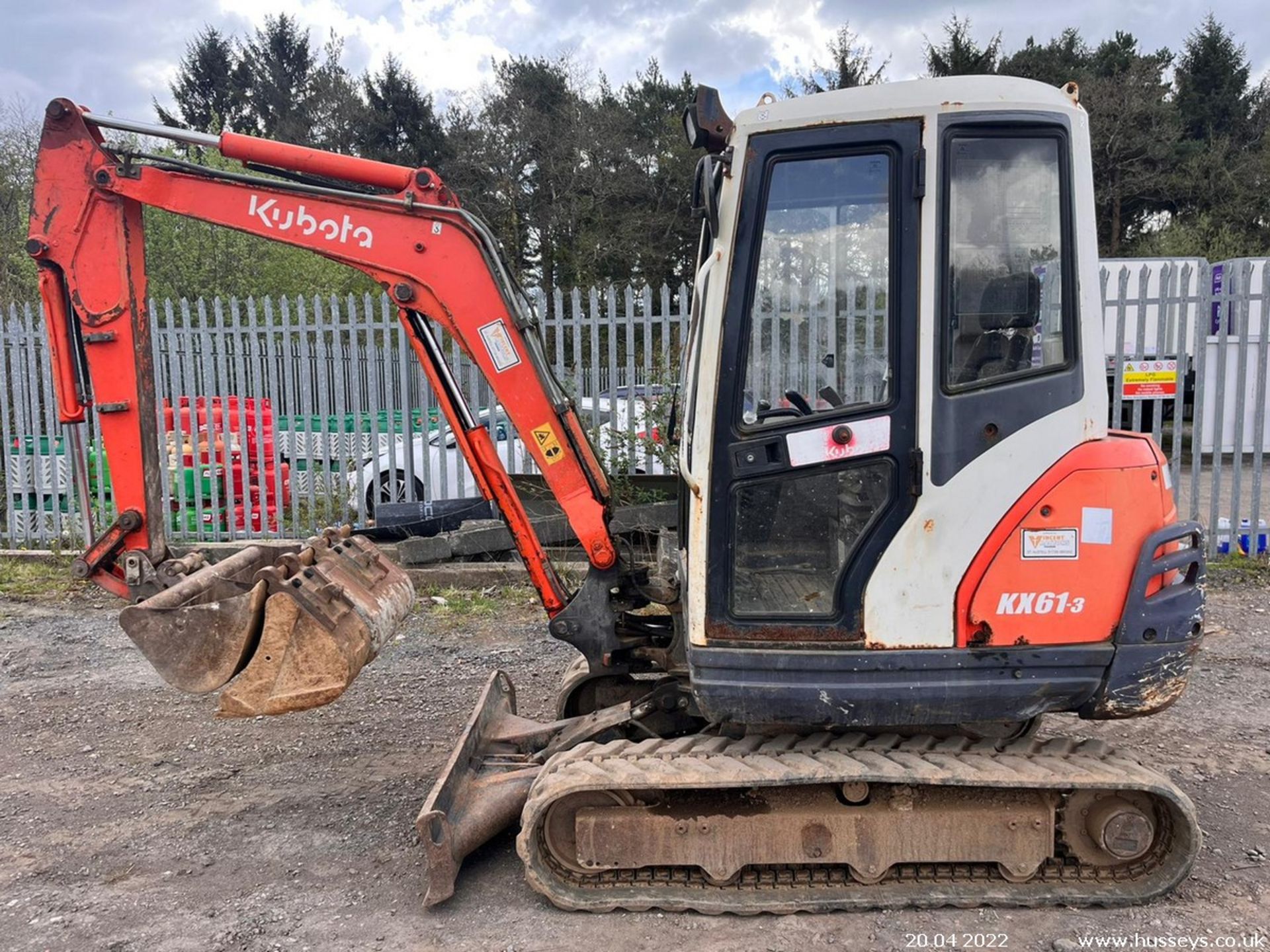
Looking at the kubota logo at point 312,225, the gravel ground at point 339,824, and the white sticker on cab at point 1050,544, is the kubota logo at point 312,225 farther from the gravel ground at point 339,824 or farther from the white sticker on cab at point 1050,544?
the white sticker on cab at point 1050,544

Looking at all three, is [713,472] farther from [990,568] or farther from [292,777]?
[292,777]

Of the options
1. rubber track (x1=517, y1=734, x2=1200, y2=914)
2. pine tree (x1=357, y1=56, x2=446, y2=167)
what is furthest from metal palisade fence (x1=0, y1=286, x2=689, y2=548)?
pine tree (x1=357, y1=56, x2=446, y2=167)

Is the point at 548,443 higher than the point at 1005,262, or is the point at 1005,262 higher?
the point at 1005,262

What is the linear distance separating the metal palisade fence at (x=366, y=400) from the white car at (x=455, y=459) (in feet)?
0.07

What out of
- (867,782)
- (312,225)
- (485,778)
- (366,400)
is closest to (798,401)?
(867,782)

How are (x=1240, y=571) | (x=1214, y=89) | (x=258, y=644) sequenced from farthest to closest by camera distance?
(x=1214, y=89), (x=1240, y=571), (x=258, y=644)

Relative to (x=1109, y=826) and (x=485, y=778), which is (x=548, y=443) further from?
(x=1109, y=826)

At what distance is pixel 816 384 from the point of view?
3.21 m

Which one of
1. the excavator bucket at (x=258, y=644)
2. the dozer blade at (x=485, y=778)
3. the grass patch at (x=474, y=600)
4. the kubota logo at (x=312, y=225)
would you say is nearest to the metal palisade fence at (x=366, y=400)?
the grass patch at (x=474, y=600)

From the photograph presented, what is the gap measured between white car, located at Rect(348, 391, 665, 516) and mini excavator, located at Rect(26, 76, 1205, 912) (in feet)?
15.6

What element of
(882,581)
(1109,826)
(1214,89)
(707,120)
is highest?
(1214,89)

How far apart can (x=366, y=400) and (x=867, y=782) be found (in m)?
7.19

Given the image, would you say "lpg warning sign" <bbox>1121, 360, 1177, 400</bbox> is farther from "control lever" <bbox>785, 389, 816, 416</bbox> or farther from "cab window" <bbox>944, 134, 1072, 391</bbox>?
"control lever" <bbox>785, 389, 816, 416</bbox>

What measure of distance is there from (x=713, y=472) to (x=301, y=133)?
38447 millimetres
